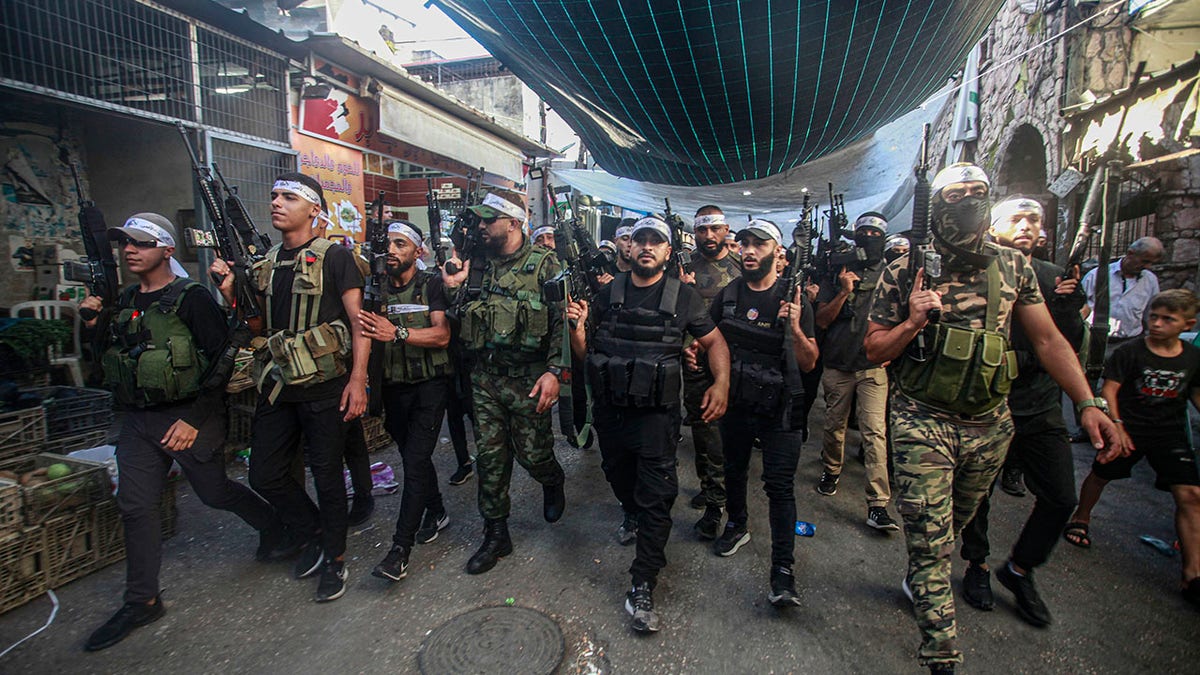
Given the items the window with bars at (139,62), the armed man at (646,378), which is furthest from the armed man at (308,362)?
the window with bars at (139,62)

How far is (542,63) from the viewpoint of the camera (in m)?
4.46

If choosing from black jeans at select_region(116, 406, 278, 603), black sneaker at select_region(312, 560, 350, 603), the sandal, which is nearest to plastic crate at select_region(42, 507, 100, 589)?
black jeans at select_region(116, 406, 278, 603)

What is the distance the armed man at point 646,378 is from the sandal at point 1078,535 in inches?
100

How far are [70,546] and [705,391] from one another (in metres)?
3.73

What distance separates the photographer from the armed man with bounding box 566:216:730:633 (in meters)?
2.79

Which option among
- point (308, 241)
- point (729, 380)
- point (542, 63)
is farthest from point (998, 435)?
point (542, 63)

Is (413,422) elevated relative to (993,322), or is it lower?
lower

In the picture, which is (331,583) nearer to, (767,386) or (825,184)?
(767,386)

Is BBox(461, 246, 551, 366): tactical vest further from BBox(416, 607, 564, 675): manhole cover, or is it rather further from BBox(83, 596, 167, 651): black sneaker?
BBox(83, 596, 167, 651): black sneaker

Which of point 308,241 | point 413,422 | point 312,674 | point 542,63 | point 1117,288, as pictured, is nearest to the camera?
point 312,674

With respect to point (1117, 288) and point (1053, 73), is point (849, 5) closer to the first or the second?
point (1117, 288)

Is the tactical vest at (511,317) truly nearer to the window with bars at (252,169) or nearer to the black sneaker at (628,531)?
the black sneaker at (628,531)

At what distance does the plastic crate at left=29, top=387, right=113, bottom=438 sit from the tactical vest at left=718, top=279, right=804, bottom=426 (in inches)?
171

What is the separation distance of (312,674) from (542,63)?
427cm
